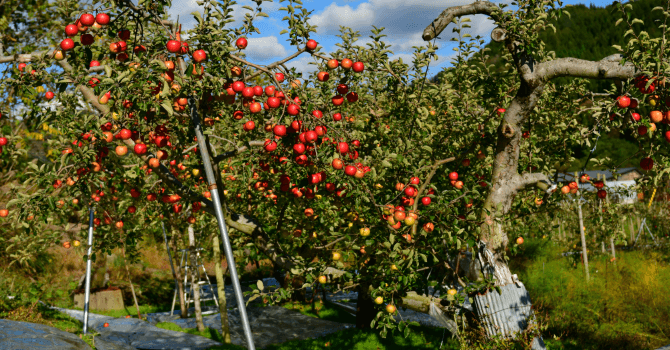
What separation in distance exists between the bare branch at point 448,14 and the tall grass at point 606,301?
4188 millimetres

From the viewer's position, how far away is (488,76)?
5.24 m

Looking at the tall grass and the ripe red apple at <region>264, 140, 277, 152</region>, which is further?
the tall grass

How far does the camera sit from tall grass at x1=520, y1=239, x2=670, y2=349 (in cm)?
686

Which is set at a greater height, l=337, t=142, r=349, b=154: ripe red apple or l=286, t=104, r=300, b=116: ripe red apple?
l=286, t=104, r=300, b=116: ripe red apple

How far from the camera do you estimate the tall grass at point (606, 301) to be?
6863mm

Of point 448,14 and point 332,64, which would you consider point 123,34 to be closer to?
point 332,64

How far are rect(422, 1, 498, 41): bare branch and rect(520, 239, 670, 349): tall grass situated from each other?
4188mm

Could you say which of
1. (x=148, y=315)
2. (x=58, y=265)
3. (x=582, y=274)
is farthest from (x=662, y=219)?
(x=58, y=265)

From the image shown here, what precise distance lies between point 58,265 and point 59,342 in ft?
36.6

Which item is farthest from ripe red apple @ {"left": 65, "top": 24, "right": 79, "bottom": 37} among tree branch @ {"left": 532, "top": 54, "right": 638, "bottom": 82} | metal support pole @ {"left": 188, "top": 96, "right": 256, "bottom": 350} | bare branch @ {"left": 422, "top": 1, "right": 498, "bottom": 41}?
tree branch @ {"left": 532, "top": 54, "right": 638, "bottom": 82}

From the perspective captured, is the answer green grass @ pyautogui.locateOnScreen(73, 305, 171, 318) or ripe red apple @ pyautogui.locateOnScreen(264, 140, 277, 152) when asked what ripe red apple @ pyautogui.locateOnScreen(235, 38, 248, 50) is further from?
green grass @ pyautogui.locateOnScreen(73, 305, 171, 318)

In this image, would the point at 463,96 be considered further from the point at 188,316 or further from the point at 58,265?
the point at 58,265

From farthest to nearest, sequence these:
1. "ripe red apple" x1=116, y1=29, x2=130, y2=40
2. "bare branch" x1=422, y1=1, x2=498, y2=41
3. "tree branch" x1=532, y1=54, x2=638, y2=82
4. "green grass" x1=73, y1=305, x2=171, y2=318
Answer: "green grass" x1=73, y1=305, x2=171, y2=318, "bare branch" x1=422, y1=1, x2=498, y2=41, "tree branch" x1=532, y1=54, x2=638, y2=82, "ripe red apple" x1=116, y1=29, x2=130, y2=40

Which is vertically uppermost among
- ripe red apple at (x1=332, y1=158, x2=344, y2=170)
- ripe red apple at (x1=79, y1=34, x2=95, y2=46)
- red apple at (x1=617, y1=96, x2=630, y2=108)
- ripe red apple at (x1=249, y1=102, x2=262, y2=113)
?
ripe red apple at (x1=79, y1=34, x2=95, y2=46)
